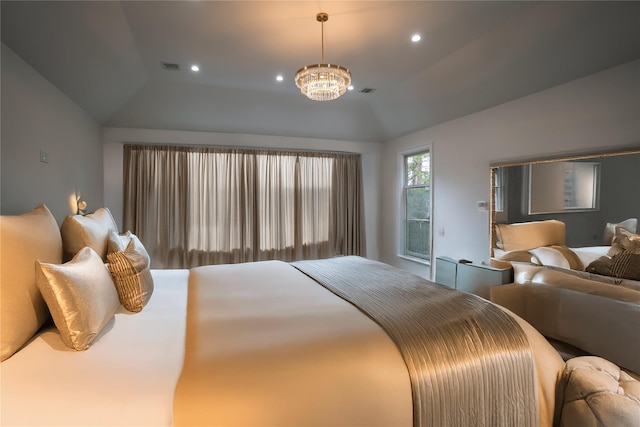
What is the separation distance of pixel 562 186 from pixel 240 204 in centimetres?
393

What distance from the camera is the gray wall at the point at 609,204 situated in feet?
7.48

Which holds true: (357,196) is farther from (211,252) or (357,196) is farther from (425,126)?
(211,252)

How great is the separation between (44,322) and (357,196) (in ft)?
14.5

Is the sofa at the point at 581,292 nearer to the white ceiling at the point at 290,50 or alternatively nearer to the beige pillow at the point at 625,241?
the beige pillow at the point at 625,241

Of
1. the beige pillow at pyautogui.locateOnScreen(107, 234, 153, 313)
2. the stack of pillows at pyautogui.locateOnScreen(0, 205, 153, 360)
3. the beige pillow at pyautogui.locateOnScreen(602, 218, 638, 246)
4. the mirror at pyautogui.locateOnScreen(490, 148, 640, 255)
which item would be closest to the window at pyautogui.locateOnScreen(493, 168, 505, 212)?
the mirror at pyautogui.locateOnScreen(490, 148, 640, 255)

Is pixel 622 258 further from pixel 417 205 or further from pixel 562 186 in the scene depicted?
pixel 417 205

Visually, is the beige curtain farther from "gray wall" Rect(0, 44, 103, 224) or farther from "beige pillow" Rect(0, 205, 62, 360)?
"beige pillow" Rect(0, 205, 62, 360)

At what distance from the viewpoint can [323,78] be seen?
2.32 m

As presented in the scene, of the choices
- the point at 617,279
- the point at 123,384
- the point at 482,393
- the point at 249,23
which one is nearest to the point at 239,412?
the point at 123,384

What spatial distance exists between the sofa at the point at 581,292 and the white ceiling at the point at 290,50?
58.0 inches

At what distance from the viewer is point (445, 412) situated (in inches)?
49.3

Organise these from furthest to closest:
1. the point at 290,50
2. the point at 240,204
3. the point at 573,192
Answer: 1. the point at 240,204
2. the point at 290,50
3. the point at 573,192

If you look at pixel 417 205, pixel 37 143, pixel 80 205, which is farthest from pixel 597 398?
pixel 80 205

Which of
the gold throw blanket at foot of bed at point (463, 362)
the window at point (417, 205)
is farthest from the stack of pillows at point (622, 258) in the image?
the window at point (417, 205)
